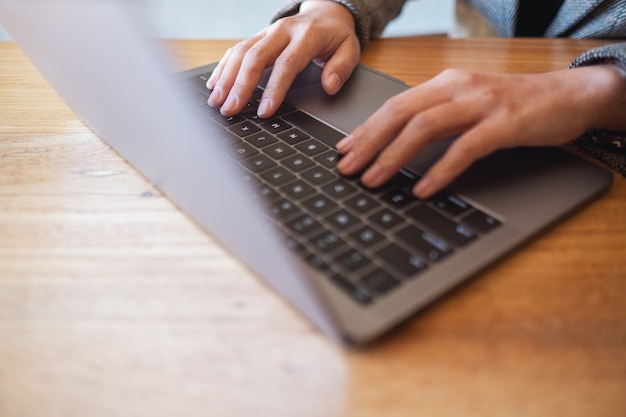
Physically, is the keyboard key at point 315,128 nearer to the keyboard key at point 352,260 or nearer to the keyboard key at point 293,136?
the keyboard key at point 293,136

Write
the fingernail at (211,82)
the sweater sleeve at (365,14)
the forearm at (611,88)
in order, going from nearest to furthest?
the forearm at (611,88), the fingernail at (211,82), the sweater sleeve at (365,14)

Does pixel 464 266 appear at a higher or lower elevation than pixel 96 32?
lower

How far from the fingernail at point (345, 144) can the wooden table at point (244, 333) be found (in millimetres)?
143

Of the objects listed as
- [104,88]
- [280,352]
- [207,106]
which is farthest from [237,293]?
[207,106]

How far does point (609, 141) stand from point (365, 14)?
1.32ft

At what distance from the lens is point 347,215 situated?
1.43 ft

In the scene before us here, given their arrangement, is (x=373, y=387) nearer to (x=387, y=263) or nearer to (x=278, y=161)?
(x=387, y=263)

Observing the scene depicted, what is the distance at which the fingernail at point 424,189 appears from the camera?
0.46 metres

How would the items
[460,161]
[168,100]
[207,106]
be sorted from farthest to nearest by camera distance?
[207,106], [460,161], [168,100]

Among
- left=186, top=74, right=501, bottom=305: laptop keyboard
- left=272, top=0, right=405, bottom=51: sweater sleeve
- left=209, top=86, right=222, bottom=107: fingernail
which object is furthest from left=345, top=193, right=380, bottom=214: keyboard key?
left=272, top=0, right=405, bottom=51: sweater sleeve

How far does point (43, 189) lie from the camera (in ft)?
1.74

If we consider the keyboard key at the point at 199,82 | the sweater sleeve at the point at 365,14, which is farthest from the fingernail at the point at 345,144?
the sweater sleeve at the point at 365,14

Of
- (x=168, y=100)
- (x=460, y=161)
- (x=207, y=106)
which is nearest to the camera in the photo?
(x=168, y=100)

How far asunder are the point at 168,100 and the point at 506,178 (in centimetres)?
29
